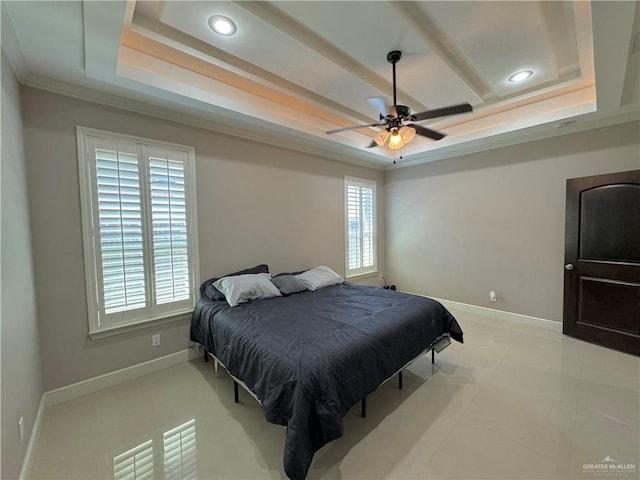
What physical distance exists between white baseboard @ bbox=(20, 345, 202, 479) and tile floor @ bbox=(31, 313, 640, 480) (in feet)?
0.19

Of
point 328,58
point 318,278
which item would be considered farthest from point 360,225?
point 328,58

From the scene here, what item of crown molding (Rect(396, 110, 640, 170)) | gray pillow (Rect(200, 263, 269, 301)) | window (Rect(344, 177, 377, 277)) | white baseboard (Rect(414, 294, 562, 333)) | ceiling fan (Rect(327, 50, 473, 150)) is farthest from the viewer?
window (Rect(344, 177, 377, 277))

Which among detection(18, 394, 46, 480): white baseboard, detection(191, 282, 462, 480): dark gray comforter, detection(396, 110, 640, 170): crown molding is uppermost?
detection(396, 110, 640, 170): crown molding

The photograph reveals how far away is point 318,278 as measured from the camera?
3578mm

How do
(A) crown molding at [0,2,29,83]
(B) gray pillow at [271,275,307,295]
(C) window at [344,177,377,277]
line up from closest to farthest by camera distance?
1. (A) crown molding at [0,2,29,83]
2. (B) gray pillow at [271,275,307,295]
3. (C) window at [344,177,377,277]

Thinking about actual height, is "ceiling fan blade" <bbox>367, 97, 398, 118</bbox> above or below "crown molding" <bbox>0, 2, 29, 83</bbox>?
below

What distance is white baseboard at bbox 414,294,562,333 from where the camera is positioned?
3.67 m

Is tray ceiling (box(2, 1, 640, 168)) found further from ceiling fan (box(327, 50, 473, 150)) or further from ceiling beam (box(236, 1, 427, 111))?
ceiling fan (box(327, 50, 473, 150))

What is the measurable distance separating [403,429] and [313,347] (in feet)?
3.12

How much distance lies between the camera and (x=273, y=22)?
1.98m

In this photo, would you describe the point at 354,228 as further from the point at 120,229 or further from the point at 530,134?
the point at 120,229

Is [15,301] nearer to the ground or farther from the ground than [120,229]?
nearer to the ground

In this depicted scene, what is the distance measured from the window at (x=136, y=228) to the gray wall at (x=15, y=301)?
40cm

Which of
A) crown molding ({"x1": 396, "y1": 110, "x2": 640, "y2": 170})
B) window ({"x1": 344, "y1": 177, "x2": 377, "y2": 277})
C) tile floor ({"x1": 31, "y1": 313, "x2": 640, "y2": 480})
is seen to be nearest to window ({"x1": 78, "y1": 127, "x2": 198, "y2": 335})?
tile floor ({"x1": 31, "y1": 313, "x2": 640, "y2": 480})
